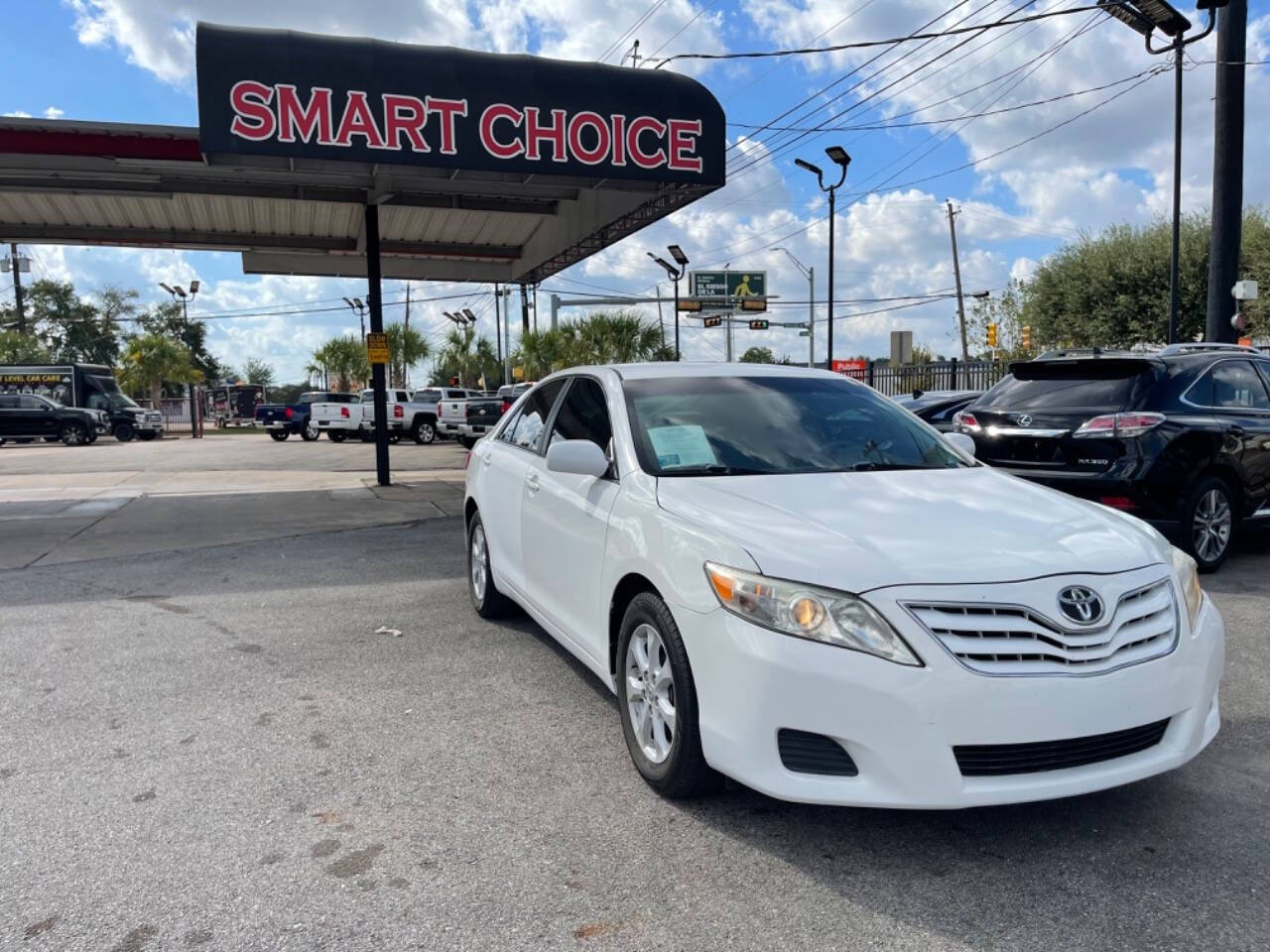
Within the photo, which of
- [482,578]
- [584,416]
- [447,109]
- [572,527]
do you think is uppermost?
[447,109]

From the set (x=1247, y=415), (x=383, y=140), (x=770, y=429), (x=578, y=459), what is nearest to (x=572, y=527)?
(x=578, y=459)

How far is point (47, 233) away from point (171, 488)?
5239mm

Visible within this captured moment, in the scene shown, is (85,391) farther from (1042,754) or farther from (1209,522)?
(1042,754)

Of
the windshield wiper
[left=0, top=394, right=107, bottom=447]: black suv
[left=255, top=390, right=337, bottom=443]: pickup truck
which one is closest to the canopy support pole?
the windshield wiper

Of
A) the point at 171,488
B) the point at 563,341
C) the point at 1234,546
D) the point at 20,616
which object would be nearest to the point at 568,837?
the point at 20,616

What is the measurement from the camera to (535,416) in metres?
5.58

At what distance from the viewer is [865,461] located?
14.1 feet

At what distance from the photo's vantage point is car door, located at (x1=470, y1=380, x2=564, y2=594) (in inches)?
207

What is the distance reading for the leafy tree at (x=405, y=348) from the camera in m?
55.6

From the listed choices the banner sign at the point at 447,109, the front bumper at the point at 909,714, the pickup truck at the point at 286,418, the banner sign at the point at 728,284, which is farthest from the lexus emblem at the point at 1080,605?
the banner sign at the point at 728,284

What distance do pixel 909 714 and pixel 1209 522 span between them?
567 centimetres

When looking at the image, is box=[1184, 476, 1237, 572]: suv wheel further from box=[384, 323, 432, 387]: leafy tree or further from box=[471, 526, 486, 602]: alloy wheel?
box=[384, 323, 432, 387]: leafy tree

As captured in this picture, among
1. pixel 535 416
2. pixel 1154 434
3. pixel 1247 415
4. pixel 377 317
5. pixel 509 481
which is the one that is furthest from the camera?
pixel 377 317

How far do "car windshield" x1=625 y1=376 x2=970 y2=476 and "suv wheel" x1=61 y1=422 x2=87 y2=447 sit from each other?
114 ft
